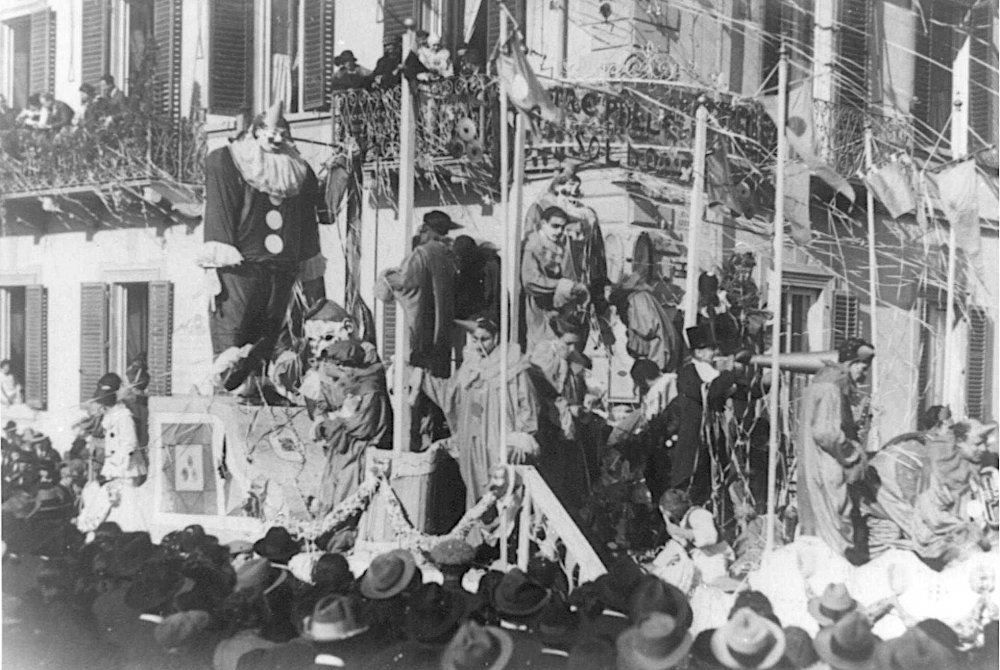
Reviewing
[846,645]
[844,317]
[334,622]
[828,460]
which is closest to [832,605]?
[846,645]

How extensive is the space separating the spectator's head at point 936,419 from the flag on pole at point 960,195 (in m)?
0.92

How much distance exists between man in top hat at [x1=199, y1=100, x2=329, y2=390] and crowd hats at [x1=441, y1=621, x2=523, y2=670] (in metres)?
1.77

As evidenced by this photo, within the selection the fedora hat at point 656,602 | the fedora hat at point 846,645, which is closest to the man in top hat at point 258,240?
the fedora hat at point 656,602

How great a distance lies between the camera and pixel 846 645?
609cm

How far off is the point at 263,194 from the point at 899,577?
3.94m

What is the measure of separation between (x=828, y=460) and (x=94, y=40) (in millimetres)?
4538

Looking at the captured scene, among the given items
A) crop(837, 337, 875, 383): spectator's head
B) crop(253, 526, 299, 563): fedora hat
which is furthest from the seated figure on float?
crop(253, 526, 299, 563): fedora hat

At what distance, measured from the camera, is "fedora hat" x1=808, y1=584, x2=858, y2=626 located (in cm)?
614

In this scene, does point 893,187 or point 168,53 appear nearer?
point 168,53

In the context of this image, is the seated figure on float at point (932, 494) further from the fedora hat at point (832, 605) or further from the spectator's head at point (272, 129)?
the spectator's head at point (272, 129)

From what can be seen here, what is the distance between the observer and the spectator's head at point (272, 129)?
20.6ft

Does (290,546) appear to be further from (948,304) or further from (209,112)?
(948,304)

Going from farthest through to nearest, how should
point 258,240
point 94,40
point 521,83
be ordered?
point 94,40 < point 258,240 < point 521,83

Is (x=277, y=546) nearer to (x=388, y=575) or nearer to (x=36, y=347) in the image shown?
(x=388, y=575)
